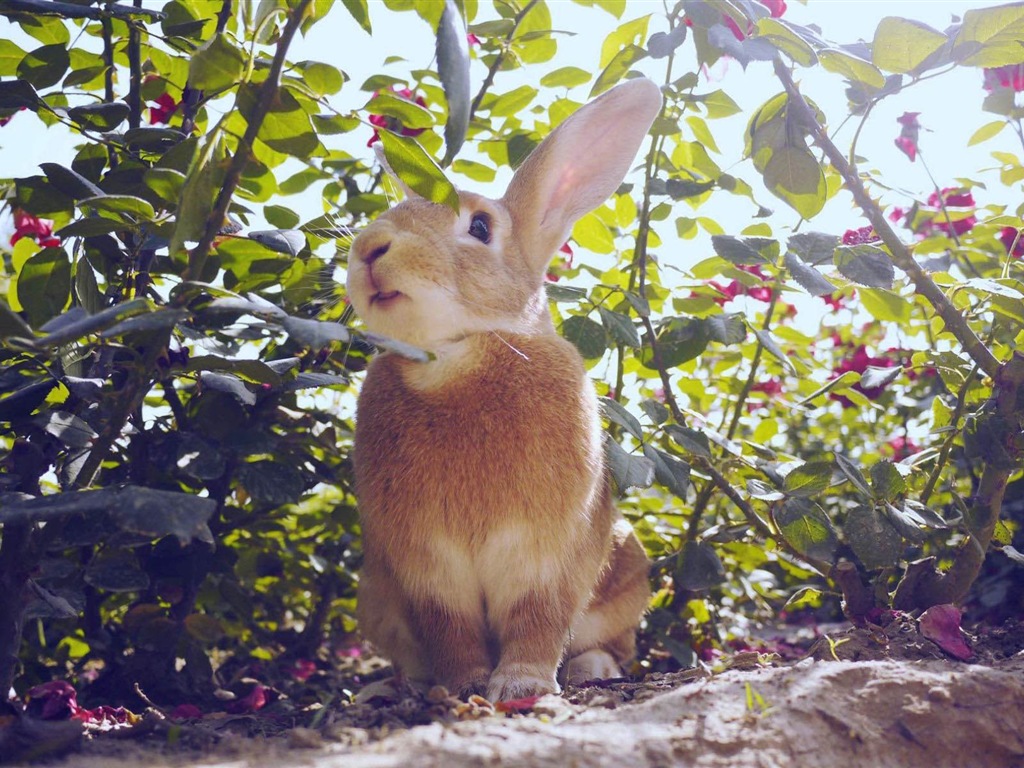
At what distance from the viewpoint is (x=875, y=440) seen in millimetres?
4785

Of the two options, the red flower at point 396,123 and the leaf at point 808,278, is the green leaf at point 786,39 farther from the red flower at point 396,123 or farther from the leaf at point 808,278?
the red flower at point 396,123

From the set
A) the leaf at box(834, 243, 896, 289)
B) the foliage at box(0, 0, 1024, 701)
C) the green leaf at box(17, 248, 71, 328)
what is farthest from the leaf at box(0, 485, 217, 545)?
the leaf at box(834, 243, 896, 289)

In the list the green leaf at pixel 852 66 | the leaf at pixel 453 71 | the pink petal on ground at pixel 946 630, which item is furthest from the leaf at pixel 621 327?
the leaf at pixel 453 71

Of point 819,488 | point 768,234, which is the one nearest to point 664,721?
point 819,488

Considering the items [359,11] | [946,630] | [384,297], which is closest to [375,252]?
[384,297]

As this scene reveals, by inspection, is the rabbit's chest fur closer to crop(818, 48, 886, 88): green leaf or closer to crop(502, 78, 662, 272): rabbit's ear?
crop(502, 78, 662, 272): rabbit's ear

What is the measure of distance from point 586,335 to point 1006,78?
185cm

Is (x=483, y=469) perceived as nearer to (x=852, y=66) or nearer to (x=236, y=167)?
(x=236, y=167)

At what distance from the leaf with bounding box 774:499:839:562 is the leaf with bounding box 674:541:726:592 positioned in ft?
1.03

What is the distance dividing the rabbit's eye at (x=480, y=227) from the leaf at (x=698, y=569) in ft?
4.10

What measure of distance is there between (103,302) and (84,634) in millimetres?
1426

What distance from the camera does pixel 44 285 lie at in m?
2.29

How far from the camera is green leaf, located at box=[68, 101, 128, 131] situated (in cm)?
237

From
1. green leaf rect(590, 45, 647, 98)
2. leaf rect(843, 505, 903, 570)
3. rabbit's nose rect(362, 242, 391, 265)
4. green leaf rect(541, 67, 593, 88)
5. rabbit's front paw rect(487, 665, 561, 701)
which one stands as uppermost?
green leaf rect(541, 67, 593, 88)
